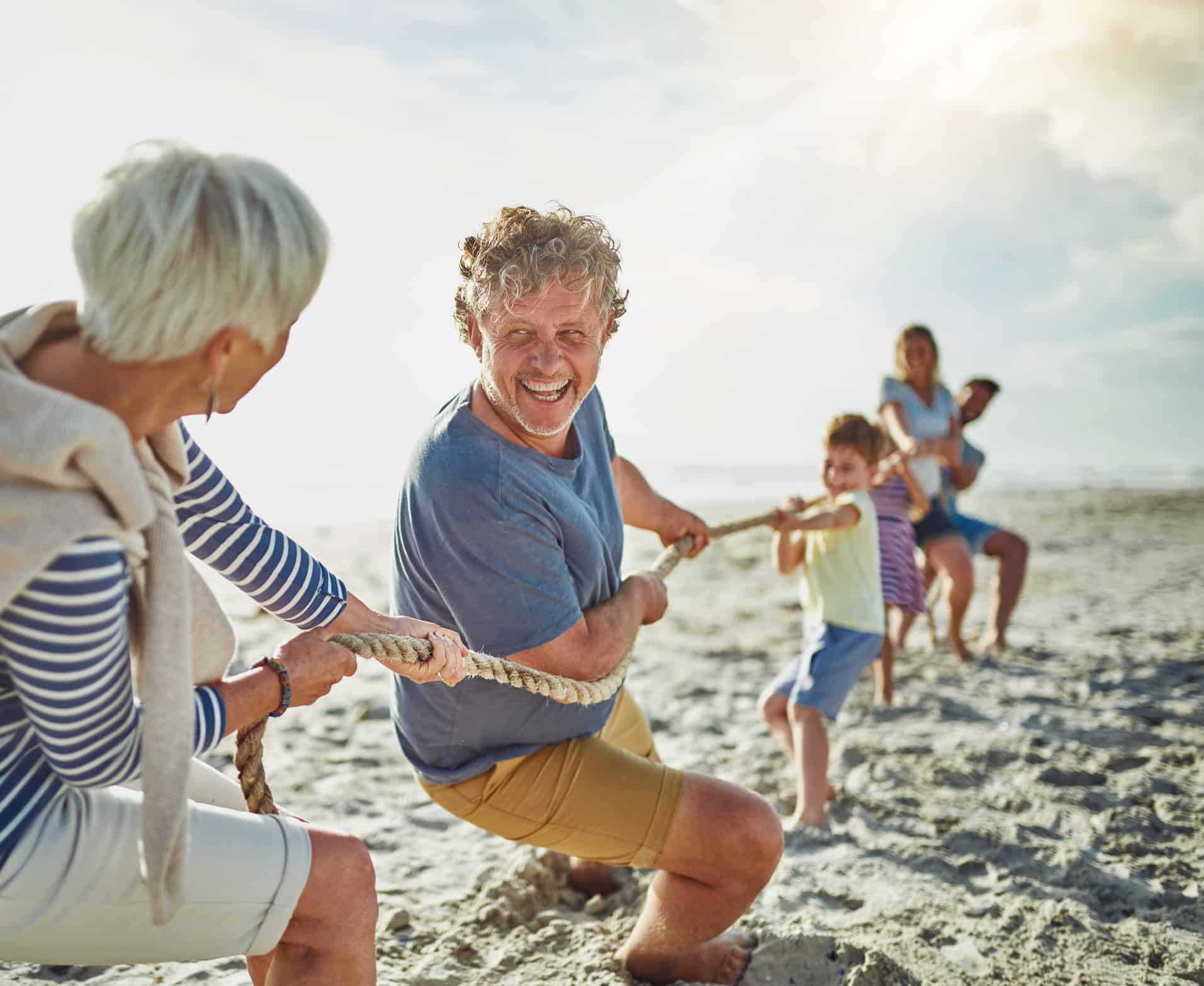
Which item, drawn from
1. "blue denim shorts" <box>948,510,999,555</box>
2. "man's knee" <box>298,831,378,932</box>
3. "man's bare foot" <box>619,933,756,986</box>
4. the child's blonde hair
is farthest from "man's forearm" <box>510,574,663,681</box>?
"blue denim shorts" <box>948,510,999,555</box>

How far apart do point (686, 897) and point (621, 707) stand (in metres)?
0.63

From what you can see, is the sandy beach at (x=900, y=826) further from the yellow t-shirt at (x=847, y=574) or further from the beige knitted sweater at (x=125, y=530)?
the beige knitted sweater at (x=125, y=530)

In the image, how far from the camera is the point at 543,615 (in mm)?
2197

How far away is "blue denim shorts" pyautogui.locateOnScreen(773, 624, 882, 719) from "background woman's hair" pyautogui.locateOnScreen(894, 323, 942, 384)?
8.39 ft


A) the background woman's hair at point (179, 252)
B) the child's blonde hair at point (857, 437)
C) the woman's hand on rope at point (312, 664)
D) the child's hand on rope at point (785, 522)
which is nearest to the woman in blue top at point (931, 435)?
the child's blonde hair at point (857, 437)

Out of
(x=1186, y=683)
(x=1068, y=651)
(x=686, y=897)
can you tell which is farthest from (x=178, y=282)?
(x=1068, y=651)

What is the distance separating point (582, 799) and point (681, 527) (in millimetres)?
1284

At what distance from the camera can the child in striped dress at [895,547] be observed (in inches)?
187

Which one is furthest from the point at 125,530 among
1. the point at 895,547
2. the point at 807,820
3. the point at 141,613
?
the point at 895,547

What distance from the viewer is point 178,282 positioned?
1.30 metres

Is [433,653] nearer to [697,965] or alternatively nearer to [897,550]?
[697,965]

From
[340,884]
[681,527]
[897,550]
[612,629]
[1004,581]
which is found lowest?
[340,884]

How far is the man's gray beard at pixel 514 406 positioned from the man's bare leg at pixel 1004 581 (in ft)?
14.8

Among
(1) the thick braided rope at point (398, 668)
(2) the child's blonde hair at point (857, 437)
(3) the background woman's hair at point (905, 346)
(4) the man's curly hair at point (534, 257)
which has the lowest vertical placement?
(1) the thick braided rope at point (398, 668)
